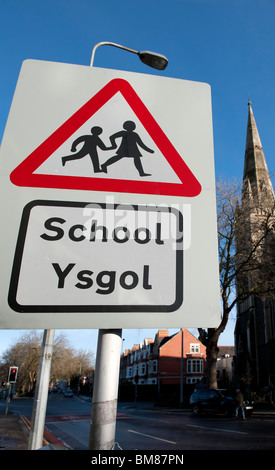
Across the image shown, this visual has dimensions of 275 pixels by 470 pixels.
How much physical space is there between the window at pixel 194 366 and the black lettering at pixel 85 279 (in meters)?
51.8

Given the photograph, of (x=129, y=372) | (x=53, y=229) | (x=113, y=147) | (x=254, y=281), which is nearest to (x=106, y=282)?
(x=53, y=229)

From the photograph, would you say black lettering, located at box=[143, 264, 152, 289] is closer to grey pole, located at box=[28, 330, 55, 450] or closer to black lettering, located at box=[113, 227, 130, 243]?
black lettering, located at box=[113, 227, 130, 243]

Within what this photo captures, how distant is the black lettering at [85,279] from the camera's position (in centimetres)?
113

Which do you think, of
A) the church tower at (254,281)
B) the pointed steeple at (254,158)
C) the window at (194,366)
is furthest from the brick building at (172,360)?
the pointed steeple at (254,158)

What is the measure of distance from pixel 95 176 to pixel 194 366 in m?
52.2

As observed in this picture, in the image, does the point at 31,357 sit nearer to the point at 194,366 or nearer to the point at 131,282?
the point at 194,366

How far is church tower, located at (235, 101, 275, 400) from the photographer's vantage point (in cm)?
1830

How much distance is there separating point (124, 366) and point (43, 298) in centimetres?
7408

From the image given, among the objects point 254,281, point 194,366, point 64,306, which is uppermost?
point 254,281

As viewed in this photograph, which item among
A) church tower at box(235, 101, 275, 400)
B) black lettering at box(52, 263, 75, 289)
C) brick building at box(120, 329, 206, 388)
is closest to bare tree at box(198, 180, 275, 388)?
church tower at box(235, 101, 275, 400)

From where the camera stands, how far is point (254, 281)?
18.8 metres

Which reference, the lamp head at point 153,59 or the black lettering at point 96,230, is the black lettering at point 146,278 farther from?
the lamp head at point 153,59

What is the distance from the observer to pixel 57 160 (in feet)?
4.47

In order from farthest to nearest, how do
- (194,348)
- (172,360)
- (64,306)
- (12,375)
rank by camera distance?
(194,348) → (172,360) → (12,375) → (64,306)
